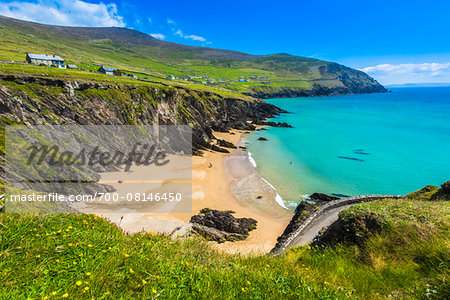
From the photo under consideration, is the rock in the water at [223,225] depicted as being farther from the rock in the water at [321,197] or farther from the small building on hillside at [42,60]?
the small building on hillside at [42,60]

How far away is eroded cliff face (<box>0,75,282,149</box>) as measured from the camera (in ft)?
86.4

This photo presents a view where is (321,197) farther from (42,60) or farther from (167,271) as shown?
(42,60)

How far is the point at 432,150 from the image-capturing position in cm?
5438

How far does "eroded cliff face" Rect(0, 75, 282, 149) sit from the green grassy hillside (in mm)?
30140

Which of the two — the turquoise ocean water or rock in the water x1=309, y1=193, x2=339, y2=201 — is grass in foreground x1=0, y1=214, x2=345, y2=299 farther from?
rock in the water x1=309, y1=193, x2=339, y2=201

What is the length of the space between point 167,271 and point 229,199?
24.2 metres

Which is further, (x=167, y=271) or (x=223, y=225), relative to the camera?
(x=223, y=225)

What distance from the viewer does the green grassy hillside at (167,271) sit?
330 cm

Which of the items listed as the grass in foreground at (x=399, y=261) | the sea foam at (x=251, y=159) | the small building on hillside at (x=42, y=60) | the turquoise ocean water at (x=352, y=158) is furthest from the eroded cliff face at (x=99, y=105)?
the small building on hillside at (x=42, y=60)

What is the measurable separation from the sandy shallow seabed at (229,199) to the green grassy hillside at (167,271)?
20.5ft

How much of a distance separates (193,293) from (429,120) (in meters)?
139

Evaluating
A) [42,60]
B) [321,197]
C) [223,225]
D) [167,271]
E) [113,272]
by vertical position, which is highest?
[42,60]

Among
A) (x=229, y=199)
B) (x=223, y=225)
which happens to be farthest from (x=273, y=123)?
(x=223, y=225)

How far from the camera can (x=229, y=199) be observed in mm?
27656
